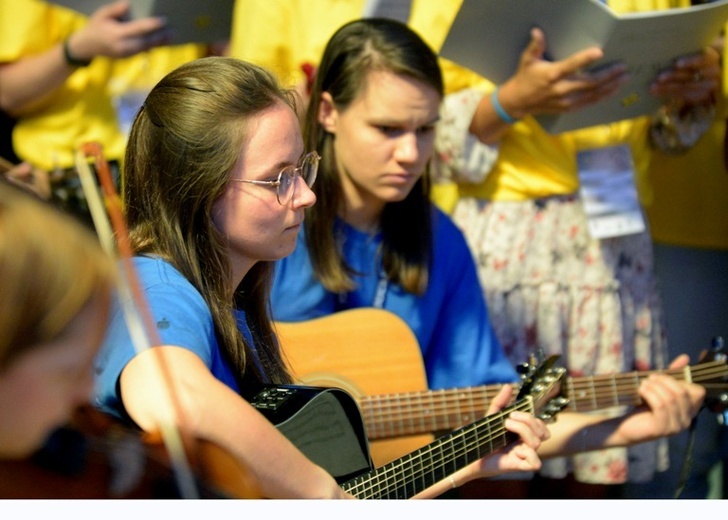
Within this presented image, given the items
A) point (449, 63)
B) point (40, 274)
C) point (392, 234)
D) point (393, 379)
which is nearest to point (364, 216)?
point (392, 234)

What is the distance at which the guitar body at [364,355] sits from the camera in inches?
93.8

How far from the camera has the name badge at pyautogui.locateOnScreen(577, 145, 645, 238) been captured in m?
2.72

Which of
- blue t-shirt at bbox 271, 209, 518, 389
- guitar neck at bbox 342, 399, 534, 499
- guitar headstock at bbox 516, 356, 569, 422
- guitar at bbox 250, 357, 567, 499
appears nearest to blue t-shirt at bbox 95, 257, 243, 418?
guitar at bbox 250, 357, 567, 499

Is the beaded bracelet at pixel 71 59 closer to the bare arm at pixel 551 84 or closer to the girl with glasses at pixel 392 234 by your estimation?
the girl with glasses at pixel 392 234

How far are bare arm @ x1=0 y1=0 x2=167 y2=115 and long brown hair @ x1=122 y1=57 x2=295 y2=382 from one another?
0.94 meters

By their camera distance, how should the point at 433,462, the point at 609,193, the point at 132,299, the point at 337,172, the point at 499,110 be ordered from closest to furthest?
1. the point at 132,299
2. the point at 433,462
3. the point at 337,172
4. the point at 499,110
5. the point at 609,193

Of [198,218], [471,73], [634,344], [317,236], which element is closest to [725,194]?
[634,344]

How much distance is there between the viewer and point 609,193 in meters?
2.74

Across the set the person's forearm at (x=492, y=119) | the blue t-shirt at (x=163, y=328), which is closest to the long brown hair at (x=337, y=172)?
the person's forearm at (x=492, y=119)

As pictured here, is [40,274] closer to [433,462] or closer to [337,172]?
[433,462]

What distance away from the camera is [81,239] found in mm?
976

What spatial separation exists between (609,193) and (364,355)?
771mm

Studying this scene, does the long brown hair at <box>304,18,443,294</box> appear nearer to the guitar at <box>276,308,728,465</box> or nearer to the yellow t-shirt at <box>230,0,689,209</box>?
the guitar at <box>276,308,728,465</box>

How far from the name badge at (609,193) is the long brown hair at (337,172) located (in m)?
0.44
